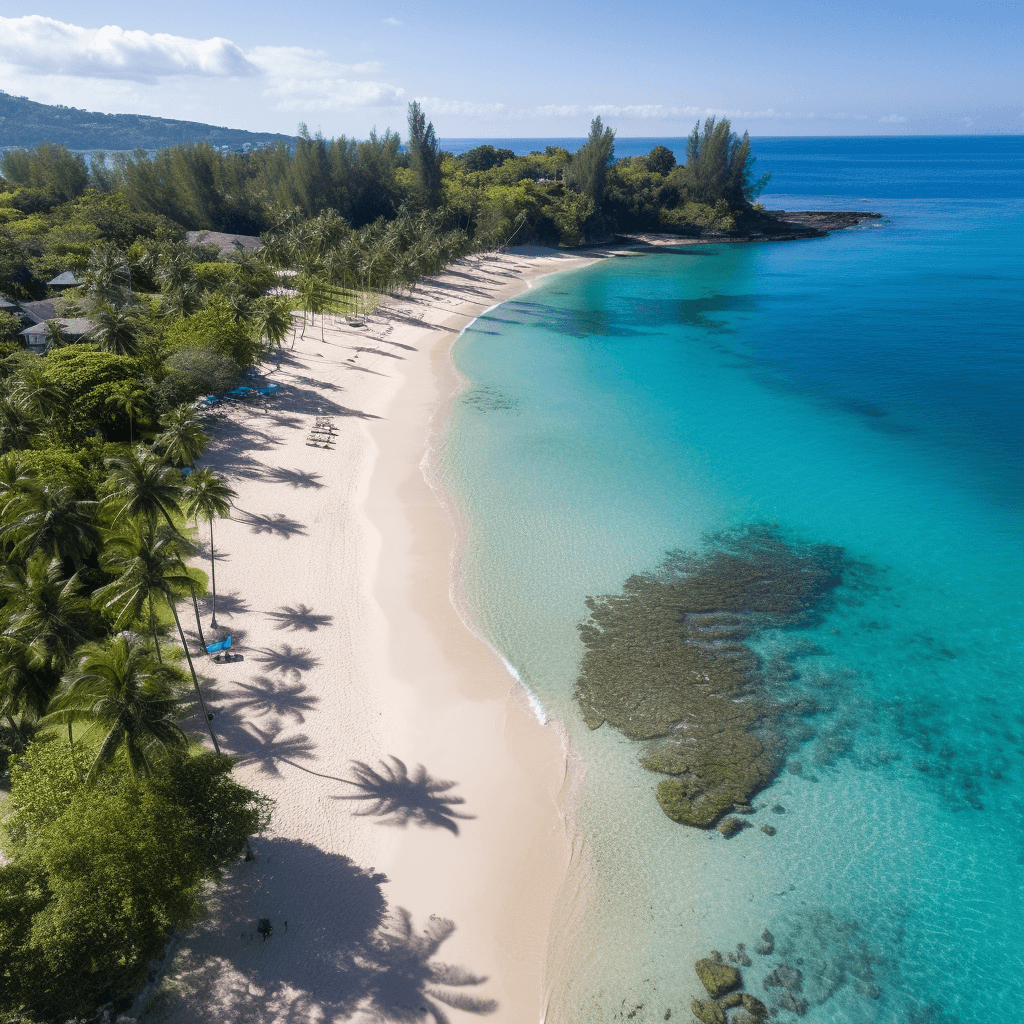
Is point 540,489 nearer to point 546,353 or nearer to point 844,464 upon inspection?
point 844,464

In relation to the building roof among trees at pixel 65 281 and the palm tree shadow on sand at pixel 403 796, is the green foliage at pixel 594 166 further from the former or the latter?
the palm tree shadow on sand at pixel 403 796

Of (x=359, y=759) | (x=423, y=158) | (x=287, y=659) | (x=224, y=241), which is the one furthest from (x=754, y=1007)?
(x=423, y=158)

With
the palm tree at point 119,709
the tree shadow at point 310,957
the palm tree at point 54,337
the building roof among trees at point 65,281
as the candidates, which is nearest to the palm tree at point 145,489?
the palm tree at point 119,709

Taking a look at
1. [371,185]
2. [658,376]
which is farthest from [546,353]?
[371,185]

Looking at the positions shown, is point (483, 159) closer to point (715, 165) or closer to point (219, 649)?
point (715, 165)

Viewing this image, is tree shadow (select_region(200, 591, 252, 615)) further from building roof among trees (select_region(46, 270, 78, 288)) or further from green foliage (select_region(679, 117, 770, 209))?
green foliage (select_region(679, 117, 770, 209))

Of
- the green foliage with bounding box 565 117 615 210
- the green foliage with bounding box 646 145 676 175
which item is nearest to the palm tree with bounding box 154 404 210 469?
the green foliage with bounding box 565 117 615 210
